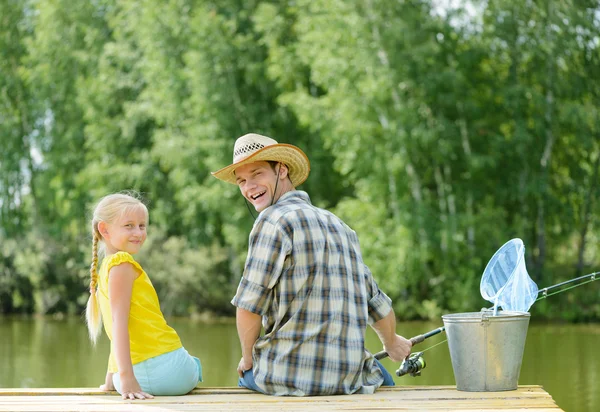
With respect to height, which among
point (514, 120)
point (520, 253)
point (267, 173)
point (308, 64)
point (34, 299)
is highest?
point (308, 64)

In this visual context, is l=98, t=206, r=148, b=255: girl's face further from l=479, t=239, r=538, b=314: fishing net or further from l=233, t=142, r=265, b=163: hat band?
l=479, t=239, r=538, b=314: fishing net

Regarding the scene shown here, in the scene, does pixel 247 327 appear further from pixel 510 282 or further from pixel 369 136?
pixel 369 136

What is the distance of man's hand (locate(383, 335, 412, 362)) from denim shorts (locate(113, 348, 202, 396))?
28.2 inches

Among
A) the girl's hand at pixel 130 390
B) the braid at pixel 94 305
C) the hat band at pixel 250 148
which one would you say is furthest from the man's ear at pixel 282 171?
the girl's hand at pixel 130 390

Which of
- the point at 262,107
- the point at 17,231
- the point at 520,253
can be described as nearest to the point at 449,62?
the point at 262,107

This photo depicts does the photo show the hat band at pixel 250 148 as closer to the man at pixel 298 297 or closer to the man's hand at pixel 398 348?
the man at pixel 298 297

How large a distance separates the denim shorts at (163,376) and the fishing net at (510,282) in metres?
1.11

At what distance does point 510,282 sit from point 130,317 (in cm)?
138

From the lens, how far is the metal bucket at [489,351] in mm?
3508

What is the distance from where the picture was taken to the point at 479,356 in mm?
3520

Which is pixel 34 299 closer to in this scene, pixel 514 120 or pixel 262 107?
pixel 262 107

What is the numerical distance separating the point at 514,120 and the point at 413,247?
116 inches

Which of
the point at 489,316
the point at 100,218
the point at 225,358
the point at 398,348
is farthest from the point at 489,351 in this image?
the point at 225,358

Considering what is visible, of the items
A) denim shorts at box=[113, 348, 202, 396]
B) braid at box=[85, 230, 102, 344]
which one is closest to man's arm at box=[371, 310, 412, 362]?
denim shorts at box=[113, 348, 202, 396]
